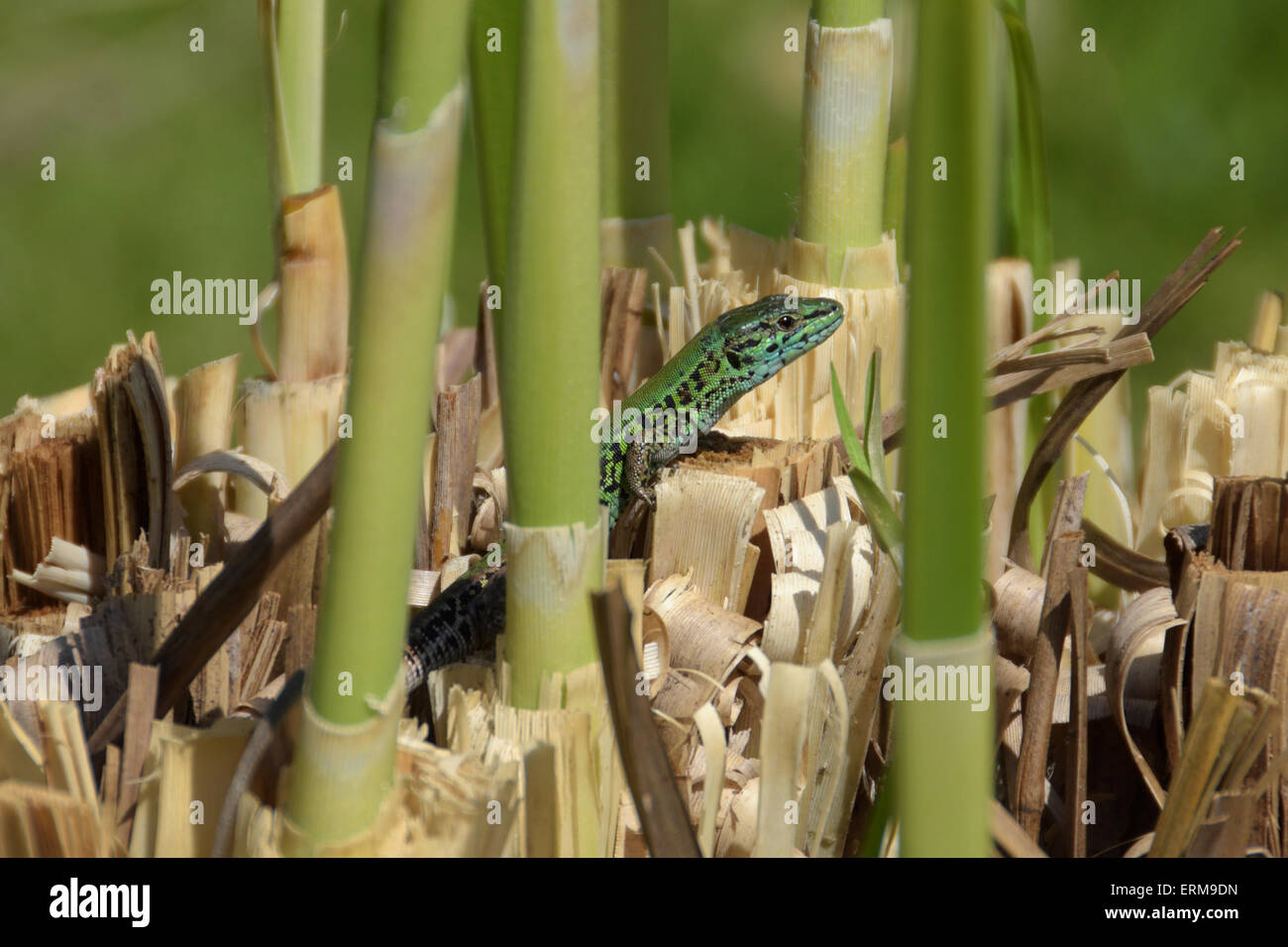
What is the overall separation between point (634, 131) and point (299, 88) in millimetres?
434

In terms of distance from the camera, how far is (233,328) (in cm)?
302

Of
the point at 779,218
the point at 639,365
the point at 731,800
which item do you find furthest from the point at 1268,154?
the point at 731,800

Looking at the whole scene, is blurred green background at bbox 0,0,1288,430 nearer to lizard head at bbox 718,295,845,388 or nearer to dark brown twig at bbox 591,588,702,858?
lizard head at bbox 718,295,845,388

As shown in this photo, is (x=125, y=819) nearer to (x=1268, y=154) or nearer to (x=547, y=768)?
(x=547, y=768)

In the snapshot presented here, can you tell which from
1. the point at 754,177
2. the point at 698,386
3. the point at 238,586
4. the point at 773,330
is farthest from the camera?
the point at 754,177

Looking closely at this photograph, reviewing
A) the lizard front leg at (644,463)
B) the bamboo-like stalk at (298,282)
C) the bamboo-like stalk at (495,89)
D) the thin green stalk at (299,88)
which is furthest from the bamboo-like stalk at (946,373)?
the lizard front leg at (644,463)

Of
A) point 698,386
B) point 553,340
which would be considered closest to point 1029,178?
point 553,340

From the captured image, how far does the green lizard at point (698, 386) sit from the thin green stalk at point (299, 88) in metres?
0.57

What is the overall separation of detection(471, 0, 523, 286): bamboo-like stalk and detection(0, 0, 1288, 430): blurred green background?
185cm

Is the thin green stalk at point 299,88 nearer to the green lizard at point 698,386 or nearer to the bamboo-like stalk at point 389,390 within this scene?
the green lizard at point 698,386

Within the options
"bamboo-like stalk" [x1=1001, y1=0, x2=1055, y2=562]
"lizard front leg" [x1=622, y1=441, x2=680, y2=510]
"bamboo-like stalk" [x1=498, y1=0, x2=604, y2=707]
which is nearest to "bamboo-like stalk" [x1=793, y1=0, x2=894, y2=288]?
"bamboo-like stalk" [x1=1001, y1=0, x2=1055, y2=562]

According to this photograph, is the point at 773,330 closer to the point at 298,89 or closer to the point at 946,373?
the point at 298,89

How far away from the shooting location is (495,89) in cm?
93

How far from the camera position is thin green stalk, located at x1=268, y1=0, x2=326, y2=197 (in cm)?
140
